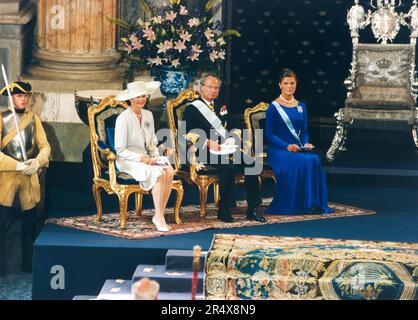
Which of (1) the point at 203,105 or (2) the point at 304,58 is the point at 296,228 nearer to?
(1) the point at 203,105

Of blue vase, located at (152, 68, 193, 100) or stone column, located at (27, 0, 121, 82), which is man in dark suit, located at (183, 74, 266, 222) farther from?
stone column, located at (27, 0, 121, 82)

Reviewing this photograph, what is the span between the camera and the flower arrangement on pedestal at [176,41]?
9617 millimetres

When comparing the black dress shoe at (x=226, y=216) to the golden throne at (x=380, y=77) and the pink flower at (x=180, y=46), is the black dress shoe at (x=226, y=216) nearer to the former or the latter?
the pink flower at (x=180, y=46)

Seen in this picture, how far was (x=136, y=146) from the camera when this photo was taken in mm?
8695

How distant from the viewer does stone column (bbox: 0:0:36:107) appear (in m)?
10.4

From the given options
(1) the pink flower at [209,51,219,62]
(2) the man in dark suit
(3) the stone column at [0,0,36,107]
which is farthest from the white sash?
(3) the stone column at [0,0,36,107]

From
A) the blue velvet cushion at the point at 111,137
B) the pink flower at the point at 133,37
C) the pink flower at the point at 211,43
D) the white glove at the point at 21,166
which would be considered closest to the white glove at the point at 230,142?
the blue velvet cushion at the point at 111,137

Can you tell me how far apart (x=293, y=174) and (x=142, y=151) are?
131 centimetres

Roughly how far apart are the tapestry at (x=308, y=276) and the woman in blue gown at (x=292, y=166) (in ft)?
4.69

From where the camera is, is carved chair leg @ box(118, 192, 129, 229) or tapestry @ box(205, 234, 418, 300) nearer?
tapestry @ box(205, 234, 418, 300)

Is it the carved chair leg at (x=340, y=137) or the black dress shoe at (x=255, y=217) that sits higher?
the carved chair leg at (x=340, y=137)

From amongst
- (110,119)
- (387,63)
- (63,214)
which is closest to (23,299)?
(63,214)

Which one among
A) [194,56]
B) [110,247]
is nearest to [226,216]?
[110,247]

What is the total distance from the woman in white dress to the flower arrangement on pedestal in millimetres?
1057
